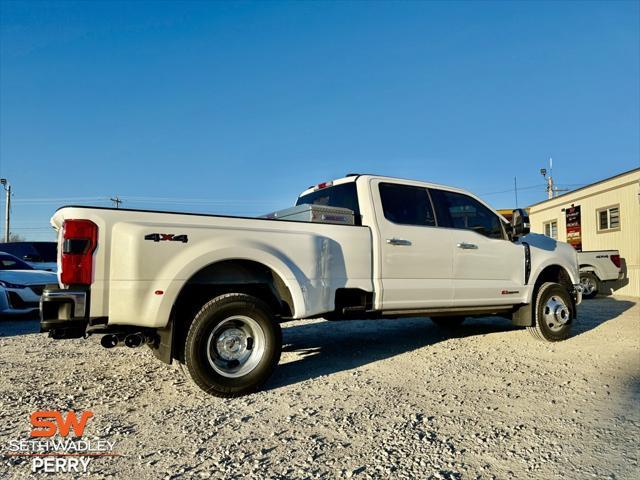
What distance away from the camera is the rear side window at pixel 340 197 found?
17.2ft

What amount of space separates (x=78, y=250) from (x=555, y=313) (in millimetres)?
6170

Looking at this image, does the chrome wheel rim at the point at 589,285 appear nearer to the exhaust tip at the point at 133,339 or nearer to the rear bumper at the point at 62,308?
the exhaust tip at the point at 133,339

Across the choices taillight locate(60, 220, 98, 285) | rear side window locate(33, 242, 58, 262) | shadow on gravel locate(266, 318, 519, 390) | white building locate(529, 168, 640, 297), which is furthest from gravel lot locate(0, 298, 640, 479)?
white building locate(529, 168, 640, 297)

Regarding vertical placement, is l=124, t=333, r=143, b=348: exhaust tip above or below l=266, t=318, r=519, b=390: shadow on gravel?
above

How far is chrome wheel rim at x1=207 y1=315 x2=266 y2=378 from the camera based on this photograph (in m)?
3.95

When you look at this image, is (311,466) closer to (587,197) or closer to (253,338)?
(253,338)

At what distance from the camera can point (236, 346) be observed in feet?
13.4

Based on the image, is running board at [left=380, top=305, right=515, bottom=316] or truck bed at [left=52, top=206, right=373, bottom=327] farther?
running board at [left=380, top=305, right=515, bottom=316]

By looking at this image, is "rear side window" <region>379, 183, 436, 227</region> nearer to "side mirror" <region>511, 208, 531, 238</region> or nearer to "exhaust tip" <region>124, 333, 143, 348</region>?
"side mirror" <region>511, 208, 531, 238</region>

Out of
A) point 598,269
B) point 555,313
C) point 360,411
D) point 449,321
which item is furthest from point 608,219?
point 360,411

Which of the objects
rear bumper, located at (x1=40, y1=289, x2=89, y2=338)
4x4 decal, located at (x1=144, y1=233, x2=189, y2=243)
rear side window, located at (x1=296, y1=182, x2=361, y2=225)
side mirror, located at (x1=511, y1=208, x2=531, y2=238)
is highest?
rear side window, located at (x1=296, y1=182, x2=361, y2=225)

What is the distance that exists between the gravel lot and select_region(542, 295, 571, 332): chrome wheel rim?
1.65 feet

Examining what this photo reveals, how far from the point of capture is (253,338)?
4.14m

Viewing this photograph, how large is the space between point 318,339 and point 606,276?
11.6m
